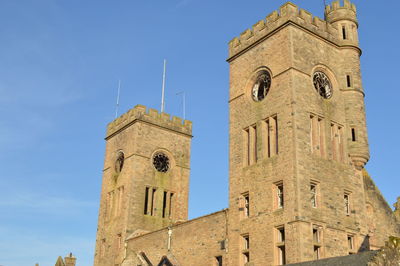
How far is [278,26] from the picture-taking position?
31.5 metres

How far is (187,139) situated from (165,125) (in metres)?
2.75

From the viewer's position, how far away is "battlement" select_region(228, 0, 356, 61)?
31.4 metres

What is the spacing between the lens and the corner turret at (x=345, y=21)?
33750 millimetres

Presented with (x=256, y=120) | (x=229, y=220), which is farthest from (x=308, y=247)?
Answer: (x=256, y=120)

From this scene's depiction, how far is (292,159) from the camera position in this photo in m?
27.9

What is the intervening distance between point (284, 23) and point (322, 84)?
14.8 ft

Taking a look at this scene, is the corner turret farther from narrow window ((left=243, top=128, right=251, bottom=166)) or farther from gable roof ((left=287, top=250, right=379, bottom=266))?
gable roof ((left=287, top=250, right=379, bottom=266))

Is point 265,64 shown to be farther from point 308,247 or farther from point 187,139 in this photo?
point 187,139

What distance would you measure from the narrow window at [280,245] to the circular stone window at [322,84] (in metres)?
9.18

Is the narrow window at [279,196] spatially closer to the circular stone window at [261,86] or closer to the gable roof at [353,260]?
the circular stone window at [261,86]

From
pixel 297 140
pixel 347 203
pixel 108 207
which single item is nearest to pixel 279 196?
pixel 297 140

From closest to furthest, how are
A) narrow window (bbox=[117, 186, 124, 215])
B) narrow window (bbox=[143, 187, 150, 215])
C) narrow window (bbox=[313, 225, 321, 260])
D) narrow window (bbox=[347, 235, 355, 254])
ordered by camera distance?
narrow window (bbox=[313, 225, 321, 260]), narrow window (bbox=[347, 235, 355, 254]), narrow window (bbox=[143, 187, 150, 215]), narrow window (bbox=[117, 186, 124, 215])

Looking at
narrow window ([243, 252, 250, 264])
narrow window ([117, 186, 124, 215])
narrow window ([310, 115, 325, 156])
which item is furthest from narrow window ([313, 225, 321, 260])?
narrow window ([117, 186, 124, 215])

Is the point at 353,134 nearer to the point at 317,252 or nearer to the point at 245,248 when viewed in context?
the point at 317,252
